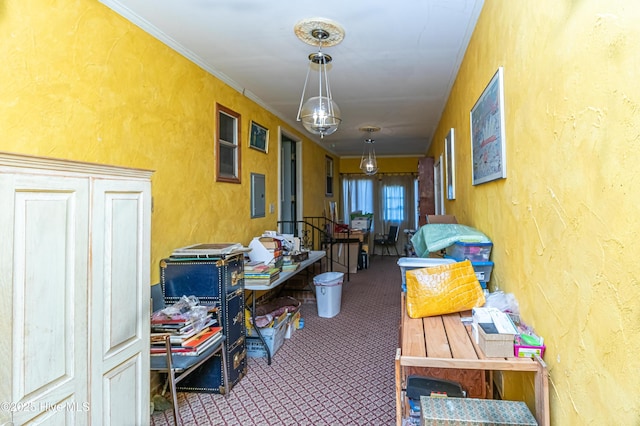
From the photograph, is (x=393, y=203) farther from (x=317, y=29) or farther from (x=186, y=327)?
(x=186, y=327)

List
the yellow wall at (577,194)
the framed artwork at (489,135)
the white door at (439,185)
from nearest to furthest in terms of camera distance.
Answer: the yellow wall at (577,194)
the framed artwork at (489,135)
the white door at (439,185)

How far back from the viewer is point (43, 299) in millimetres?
1101

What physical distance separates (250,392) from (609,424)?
2.03 metres

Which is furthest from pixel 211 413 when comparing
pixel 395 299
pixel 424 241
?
pixel 395 299

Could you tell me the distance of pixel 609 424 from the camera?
83 centimetres

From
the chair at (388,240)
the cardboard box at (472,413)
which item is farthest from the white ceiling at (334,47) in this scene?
the chair at (388,240)

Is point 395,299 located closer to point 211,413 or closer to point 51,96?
point 211,413

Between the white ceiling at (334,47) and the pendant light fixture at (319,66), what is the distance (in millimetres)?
58

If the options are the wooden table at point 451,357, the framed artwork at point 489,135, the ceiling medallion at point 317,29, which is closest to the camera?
the wooden table at point 451,357

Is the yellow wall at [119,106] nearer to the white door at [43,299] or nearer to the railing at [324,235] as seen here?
the white door at [43,299]

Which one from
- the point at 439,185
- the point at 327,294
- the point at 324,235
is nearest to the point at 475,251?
the point at 327,294

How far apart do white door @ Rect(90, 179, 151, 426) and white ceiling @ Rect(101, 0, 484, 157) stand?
1319 mm

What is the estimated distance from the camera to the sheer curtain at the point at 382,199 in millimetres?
8805

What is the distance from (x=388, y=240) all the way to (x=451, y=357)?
7429 millimetres
